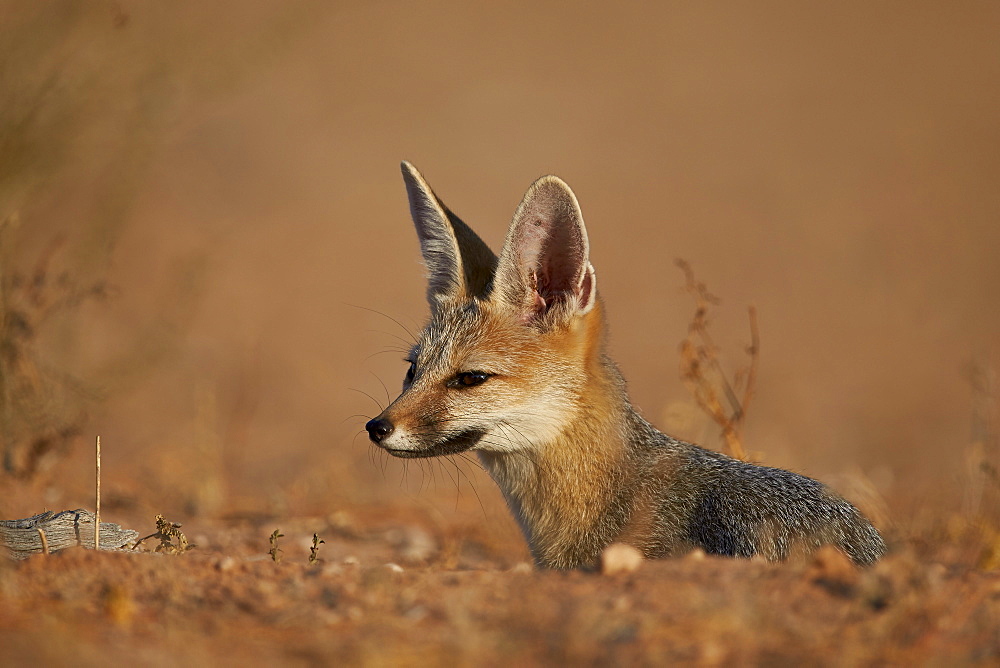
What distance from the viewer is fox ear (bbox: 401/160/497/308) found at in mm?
5582

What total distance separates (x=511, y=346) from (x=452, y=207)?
11172 mm

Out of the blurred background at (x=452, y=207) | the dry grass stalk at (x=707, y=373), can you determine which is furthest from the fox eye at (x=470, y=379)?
the dry grass stalk at (x=707, y=373)

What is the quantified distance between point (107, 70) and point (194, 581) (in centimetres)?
415

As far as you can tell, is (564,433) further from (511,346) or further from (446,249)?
(446,249)

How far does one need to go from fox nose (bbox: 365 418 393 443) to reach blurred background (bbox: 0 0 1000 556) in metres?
0.57

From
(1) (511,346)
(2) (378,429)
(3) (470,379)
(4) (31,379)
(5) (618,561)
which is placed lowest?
(4) (31,379)

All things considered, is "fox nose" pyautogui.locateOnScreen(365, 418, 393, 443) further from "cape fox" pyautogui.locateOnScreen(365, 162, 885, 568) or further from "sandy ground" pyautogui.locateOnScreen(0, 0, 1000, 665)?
"sandy ground" pyautogui.locateOnScreen(0, 0, 1000, 665)

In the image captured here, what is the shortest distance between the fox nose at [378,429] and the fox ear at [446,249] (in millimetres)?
1133

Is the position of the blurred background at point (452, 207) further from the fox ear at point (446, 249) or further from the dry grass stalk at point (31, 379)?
the fox ear at point (446, 249)

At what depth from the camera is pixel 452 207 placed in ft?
53.0

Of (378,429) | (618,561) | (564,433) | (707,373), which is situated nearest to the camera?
(618,561)

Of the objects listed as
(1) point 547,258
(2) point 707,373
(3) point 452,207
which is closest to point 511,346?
(1) point 547,258


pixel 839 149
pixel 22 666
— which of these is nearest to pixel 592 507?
pixel 22 666

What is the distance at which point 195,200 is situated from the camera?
17078mm
